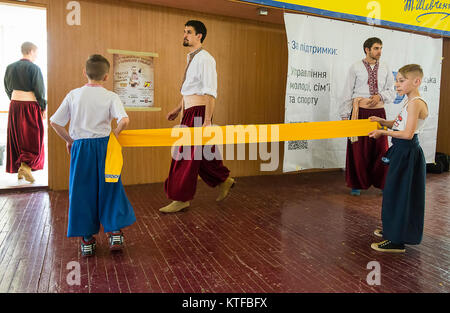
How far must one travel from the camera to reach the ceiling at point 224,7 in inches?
179

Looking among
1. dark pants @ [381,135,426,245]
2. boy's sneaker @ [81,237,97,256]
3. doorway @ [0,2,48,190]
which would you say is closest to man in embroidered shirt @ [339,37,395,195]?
dark pants @ [381,135,426,245]

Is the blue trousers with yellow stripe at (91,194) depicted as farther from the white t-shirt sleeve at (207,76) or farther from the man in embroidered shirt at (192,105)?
the white t-shirt sleeve at (207,76)

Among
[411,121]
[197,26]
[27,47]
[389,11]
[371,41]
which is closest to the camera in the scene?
[411,121]

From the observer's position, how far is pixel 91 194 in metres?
2.53

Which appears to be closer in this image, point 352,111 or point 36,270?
point 36,270

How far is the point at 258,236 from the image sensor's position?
10.0ft

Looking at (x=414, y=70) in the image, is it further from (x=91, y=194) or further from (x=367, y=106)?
(x=91, y=194)

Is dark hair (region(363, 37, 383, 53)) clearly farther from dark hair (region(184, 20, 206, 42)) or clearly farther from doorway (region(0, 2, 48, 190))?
doorway (region(0, 2, 48, 190))

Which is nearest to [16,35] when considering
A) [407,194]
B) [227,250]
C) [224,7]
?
[224,7]

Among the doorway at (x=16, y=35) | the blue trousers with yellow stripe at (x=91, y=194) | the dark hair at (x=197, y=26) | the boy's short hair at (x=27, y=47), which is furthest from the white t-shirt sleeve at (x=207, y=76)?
the doorway at (x=16, y=35)

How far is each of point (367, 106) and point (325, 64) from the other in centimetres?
79
